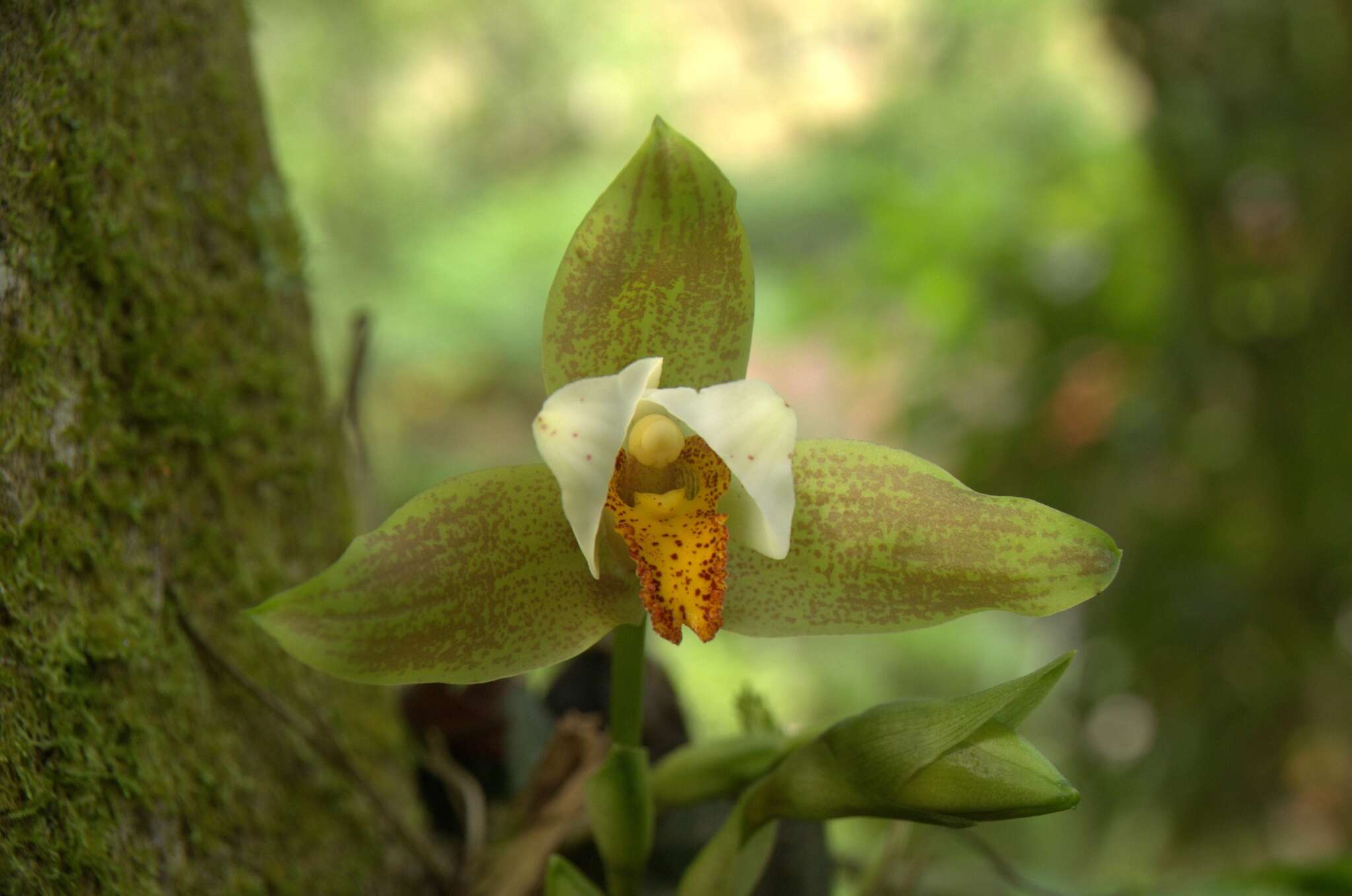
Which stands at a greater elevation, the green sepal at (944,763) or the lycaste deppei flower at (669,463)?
the lycaste deppei flower at (669,463)

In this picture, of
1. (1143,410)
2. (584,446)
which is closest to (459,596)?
(584,446)

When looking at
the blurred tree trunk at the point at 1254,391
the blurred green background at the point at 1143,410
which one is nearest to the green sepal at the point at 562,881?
the blurred green background at the point at 1143,410

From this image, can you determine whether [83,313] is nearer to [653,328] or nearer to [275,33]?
[653,328]

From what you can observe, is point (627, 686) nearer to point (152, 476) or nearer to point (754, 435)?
point (754, 435)

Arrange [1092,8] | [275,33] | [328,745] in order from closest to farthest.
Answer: [328,745], [1092,8], [275,33]

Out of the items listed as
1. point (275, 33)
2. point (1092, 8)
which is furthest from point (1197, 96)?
point (275, 33)

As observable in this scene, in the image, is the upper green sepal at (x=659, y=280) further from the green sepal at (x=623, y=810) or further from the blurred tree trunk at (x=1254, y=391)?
the blurred tree trunk at (x=1254, y=391)

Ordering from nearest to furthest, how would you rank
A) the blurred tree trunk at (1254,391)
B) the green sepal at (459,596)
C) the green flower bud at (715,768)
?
the green sepal at (459,596)
the green flower bud at (715,768)
the blurred tree trunk at (1254,391)
